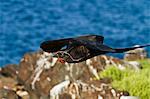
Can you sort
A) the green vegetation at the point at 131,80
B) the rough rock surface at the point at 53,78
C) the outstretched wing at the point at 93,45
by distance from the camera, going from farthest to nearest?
the green vegetation at the point at 131,80 → the rough rock surface at the point at 53,78 → the outstretched wing at the point at 93,45

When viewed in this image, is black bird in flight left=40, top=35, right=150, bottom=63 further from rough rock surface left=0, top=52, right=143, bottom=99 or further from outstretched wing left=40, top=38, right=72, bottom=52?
rough rock surface left=0, top=52, right=143, bottom=99

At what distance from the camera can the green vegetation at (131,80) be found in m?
9.30

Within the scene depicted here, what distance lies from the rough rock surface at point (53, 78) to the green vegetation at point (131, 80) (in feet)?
0.75

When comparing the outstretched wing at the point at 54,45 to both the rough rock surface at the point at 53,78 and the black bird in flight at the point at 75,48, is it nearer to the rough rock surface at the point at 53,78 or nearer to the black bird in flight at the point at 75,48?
the black bird in flight at the point at 75,48

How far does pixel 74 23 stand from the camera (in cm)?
2388

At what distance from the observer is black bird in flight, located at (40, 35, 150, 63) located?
375 cm

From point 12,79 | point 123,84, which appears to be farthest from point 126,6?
point 123,84

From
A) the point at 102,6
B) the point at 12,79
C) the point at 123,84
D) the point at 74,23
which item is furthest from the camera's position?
the point at 102,6

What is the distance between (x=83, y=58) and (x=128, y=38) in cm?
1904

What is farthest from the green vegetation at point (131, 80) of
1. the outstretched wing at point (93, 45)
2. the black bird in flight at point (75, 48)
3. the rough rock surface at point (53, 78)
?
the outstretched wing at point (93, 45)

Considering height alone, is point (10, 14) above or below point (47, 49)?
above

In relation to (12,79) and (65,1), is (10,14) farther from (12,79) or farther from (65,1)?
(12,79)

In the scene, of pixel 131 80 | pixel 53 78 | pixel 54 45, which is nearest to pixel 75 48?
pixel 54 45

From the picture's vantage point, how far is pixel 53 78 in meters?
11.2
